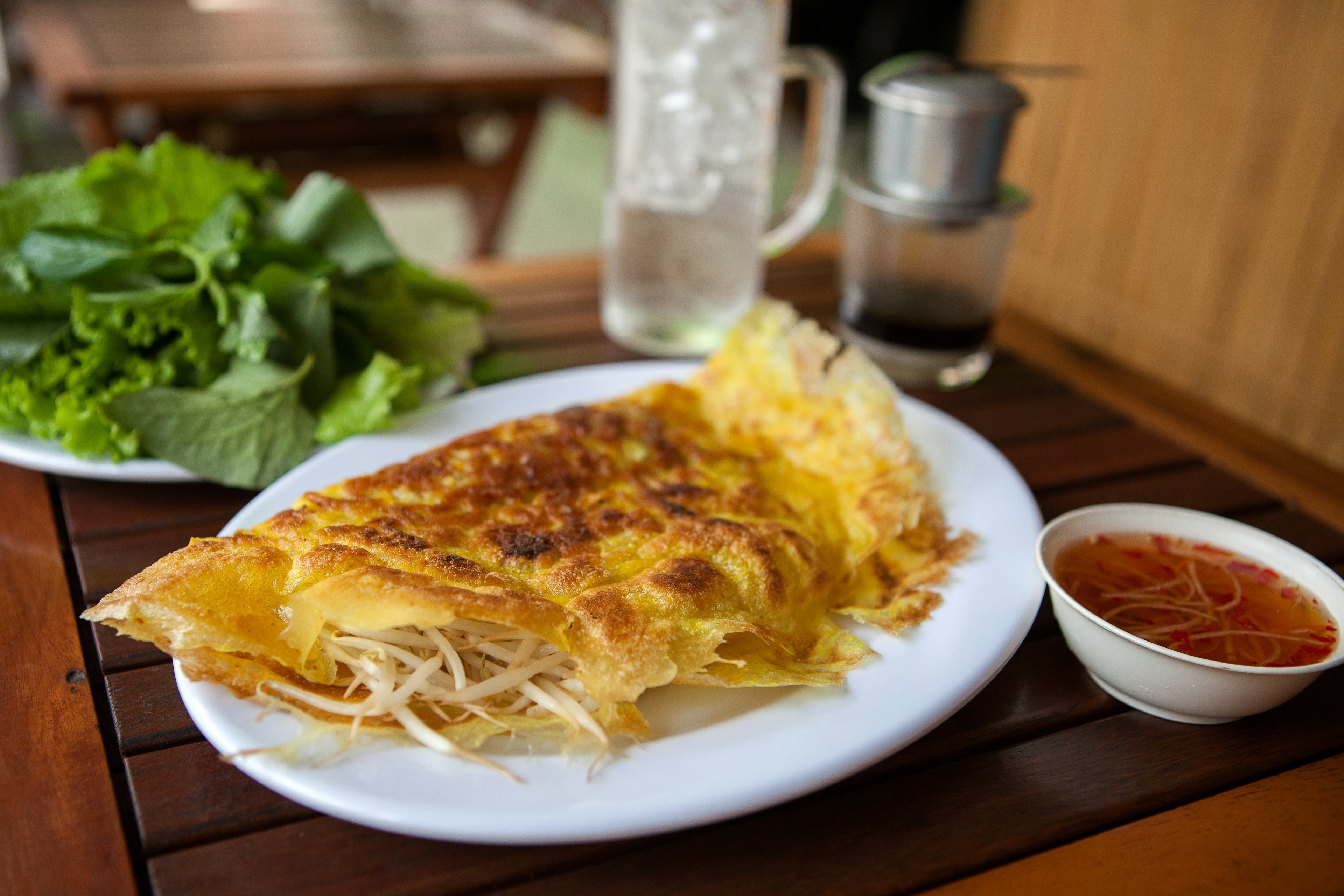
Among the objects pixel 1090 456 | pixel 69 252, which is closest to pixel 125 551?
pixel 69 252

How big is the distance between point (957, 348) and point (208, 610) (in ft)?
4.89

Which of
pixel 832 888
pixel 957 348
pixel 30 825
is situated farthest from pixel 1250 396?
pixel 30 825

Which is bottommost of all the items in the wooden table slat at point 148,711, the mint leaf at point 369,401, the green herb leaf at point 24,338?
the wooden table slat at point 148,711

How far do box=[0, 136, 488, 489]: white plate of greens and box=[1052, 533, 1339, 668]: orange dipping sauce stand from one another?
1056 mm

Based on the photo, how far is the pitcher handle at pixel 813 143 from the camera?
2053 mm

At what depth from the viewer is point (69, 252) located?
1.61m

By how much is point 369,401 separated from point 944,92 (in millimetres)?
1139

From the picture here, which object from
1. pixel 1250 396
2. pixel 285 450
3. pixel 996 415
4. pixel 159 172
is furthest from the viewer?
pixel 1250 396

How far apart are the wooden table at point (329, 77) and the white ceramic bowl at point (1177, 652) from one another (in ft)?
12.0

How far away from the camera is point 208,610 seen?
1.04 metres

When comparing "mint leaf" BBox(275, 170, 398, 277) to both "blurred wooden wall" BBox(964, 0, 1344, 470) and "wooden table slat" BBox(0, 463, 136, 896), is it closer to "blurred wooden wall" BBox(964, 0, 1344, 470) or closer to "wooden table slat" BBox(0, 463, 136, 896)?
Result: "wooden table slat" BBox(0, 463, 136, 896)

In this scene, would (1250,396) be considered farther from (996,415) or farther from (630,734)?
(630,734)

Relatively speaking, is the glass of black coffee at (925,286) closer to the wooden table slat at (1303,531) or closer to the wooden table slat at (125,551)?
the wooden table slat at (1303,531)

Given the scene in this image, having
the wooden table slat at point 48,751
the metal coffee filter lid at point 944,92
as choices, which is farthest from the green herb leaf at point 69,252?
the metal coffee filter lid at point 944,92
